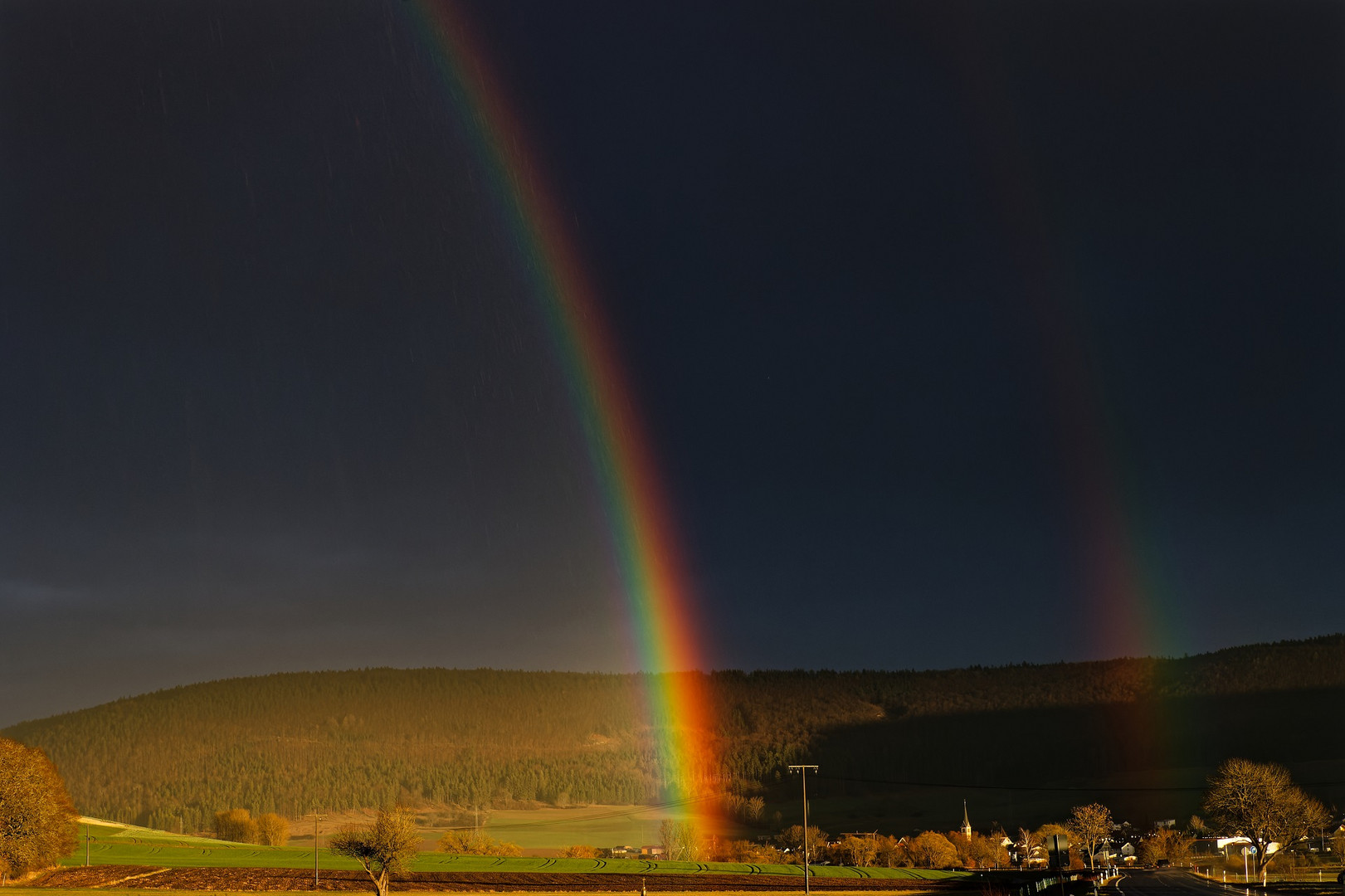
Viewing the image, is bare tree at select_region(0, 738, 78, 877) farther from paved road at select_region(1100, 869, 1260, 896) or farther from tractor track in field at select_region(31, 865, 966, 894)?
paved road at select_region(1100, 869, 1260, 896)

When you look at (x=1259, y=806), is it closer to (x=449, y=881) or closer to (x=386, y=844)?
(x=449, y=881)

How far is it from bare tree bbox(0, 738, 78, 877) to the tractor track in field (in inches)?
102

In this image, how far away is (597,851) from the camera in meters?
196

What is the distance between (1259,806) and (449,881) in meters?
75.3

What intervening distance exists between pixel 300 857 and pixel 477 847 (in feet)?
121

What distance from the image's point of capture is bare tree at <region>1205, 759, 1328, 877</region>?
384 ft

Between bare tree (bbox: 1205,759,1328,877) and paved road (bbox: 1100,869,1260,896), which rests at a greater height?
bare tree (bbox: 1205,759,1328,877)

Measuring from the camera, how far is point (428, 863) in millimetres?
137375

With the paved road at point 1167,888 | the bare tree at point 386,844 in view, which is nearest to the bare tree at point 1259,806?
the paved road at point 1167,888

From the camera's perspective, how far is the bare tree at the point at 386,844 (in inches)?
4156

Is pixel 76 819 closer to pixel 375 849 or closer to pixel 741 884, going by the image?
pixel 375 849

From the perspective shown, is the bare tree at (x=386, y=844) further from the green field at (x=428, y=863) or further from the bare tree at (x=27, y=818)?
the bare tree at (x=27, y=818)

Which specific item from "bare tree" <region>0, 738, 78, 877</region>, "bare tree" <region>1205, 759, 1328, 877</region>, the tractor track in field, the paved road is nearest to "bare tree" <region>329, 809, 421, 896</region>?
the tractor track in field

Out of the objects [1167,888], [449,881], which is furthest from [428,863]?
[1167,888]
